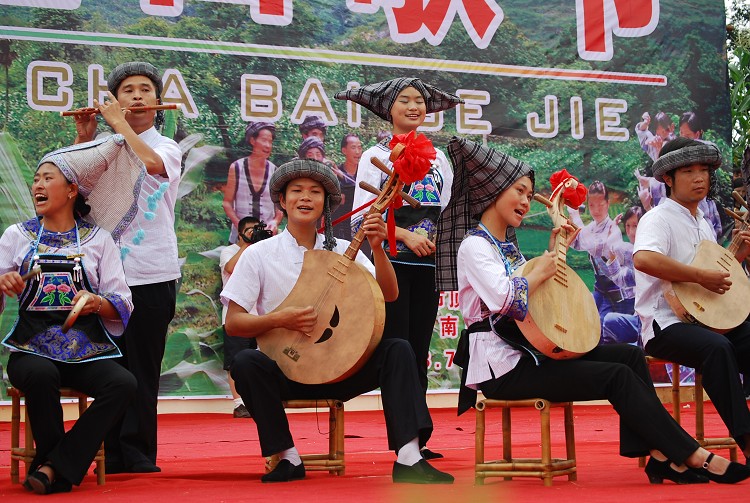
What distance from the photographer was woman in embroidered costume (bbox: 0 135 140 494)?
372 cm

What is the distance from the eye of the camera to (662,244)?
15.3ft

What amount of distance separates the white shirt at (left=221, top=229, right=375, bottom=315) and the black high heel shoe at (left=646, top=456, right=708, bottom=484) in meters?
1.29

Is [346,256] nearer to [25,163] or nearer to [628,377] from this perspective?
[628,377]

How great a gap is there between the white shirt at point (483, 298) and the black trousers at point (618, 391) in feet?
0.17

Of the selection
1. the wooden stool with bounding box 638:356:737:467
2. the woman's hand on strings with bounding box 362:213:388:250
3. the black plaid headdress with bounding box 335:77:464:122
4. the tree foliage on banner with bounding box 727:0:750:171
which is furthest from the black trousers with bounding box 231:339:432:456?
the tree foliage on banner with bounding box 727:0:750:171

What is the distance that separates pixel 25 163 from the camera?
7172 millimetres

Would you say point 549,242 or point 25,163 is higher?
point 25,163

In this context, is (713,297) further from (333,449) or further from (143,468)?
(143,468)

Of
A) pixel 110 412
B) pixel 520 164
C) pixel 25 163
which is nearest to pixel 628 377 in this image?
pixel 520 164

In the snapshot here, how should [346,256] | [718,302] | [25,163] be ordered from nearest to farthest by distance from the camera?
[346,256], [718,302], [25,163]

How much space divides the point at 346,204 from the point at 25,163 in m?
2.31

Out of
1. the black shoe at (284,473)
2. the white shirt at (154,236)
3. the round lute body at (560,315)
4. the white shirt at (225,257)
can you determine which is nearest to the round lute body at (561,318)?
the round lute body at (560,315)

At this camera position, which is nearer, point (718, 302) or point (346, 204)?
point (718, 302)

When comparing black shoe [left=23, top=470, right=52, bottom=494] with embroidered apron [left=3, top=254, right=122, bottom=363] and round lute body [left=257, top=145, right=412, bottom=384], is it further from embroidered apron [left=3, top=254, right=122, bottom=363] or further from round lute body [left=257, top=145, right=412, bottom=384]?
round lute body [left=257, top=145, right=412, bottom=384]
